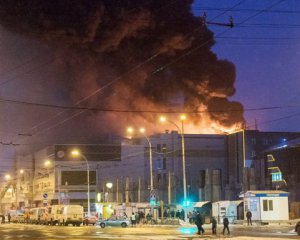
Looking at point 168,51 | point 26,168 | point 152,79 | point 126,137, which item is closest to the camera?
point 168,51

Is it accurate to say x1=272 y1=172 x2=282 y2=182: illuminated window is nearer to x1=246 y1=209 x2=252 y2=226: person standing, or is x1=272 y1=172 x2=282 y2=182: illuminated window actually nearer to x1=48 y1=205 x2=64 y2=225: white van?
x1=246 y1=209 x2=252 y2=226: person standing

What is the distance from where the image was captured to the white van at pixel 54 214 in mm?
60031

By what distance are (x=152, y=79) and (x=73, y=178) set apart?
2270 cm

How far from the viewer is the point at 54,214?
201 feet

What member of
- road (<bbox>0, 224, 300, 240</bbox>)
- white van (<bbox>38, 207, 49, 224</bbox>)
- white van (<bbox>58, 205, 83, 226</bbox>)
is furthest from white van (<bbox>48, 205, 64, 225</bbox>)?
road (<bbox>0, 224, 300, 240</bbox>)

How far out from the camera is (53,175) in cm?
9575

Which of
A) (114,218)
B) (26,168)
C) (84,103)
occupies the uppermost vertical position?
(84,103)

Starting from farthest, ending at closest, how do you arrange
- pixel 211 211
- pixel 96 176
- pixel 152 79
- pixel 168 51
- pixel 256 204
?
pixel 96 176 → pixel 152 79 → pixel 168 51 → pixel 211 211 → pixel 256 204

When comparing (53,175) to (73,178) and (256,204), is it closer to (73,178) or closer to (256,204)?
(73,178)

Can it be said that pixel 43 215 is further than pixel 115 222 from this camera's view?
Yes

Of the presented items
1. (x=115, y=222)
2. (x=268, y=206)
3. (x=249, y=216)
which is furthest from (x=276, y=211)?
(x=115, y=222)

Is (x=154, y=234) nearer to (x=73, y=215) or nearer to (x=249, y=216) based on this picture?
(x=249, y=216)

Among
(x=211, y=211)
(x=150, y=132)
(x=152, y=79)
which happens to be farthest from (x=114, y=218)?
(x=150, y=132)

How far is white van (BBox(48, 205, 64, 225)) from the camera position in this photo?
6003cm
